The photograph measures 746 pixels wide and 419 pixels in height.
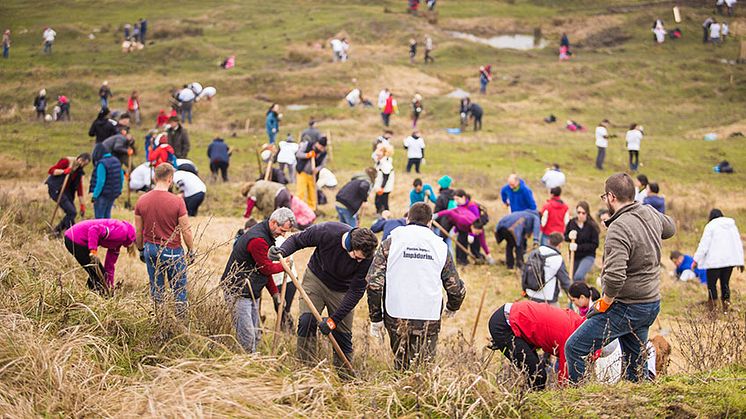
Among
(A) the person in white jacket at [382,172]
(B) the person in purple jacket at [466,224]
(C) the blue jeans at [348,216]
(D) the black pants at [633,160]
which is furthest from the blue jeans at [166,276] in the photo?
(D) the black pants at [633,160]

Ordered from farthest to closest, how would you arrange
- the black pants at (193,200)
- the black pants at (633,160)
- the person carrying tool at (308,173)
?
1. the black pants at (633,160)
2. the person carrying tool at (308,173)
3. the black pants at (193,200)

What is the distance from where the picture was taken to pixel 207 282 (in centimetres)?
737

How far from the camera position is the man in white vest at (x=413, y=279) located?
7051mm

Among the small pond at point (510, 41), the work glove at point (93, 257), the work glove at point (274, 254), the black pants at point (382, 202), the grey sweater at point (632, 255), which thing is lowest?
the black pants at point (382, 202)

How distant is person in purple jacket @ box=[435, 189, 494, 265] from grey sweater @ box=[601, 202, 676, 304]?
7123 mm

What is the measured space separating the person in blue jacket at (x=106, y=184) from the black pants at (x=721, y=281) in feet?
31.3

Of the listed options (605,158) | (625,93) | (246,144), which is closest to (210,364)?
(246,144)

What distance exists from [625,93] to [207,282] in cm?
3211

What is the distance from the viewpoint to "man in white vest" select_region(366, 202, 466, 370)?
23.1 ft

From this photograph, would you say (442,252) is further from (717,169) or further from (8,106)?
(8,106)

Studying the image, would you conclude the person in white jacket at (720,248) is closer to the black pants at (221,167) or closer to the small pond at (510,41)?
the black pants at (221,167)

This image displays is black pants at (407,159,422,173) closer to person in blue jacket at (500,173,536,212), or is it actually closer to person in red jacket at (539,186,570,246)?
person in blue jacket at (500,173,536,212)

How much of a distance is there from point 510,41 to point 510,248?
3596 centimetres

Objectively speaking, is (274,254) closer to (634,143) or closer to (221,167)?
(221,167)
